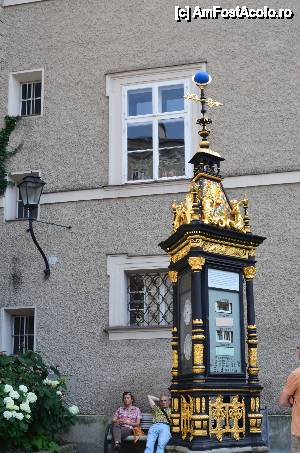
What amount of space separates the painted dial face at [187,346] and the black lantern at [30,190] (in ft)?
18.3

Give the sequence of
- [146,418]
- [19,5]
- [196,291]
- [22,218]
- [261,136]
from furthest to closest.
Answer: [19,5]
[22,218]
[261,136]
[146,418]
[196,291]

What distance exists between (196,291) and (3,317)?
22.5 ft

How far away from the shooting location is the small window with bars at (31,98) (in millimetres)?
13102

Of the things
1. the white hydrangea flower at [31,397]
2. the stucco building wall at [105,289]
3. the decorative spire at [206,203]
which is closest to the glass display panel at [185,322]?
the decorative spire at [206,203]

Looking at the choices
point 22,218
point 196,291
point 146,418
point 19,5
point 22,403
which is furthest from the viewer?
point 19,5

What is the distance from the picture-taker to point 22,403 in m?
9.13

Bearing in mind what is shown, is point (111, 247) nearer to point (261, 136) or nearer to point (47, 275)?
point (47, 275)

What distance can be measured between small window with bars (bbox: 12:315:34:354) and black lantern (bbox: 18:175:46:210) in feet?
7.55

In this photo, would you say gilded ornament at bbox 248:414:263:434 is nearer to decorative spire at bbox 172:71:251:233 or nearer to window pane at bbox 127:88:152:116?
decorative spire at bbox 172:71:251:233

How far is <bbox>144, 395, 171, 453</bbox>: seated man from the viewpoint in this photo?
28.4 ft

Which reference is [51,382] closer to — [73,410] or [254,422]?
[73,410]

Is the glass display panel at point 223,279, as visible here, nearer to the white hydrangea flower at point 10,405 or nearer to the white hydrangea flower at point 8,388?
the white hydrangea flower at point 10,405

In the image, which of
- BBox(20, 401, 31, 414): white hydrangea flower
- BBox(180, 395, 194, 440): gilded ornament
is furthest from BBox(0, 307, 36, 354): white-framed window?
BBox(180, 395, 194, 440): gilded ornament

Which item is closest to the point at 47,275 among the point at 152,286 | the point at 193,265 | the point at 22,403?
the point at 152,286
